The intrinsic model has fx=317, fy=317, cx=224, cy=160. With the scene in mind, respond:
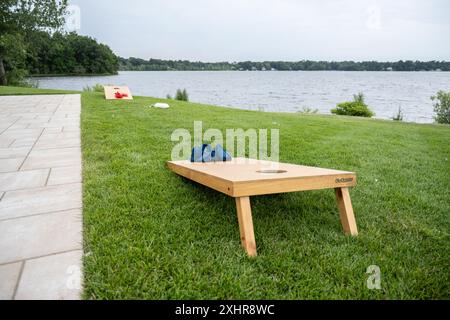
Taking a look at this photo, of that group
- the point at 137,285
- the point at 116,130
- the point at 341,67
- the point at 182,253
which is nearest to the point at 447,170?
the point at 182,253

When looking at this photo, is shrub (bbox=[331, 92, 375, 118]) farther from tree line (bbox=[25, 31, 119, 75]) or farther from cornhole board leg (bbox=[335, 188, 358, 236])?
tree line (bbox=[25, 31, 119, 75])

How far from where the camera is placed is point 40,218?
2.39 meters

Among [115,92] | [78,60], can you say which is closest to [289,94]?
[115,92]

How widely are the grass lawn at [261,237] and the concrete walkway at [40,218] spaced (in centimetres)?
12

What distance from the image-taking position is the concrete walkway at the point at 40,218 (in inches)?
65.5

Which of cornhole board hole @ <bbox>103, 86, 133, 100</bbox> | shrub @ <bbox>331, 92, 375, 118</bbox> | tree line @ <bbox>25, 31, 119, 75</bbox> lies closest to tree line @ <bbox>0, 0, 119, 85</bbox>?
cornhole board hole @ <bbox>103, 86, 133, 100</bbox>

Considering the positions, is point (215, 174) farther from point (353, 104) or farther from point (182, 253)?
point (353, 104)

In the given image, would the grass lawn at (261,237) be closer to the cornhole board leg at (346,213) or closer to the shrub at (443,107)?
the cornhole board leg at (346,213)

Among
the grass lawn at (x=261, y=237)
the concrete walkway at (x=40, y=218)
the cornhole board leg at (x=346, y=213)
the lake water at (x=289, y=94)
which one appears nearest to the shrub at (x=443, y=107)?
the lake water at (x=289, y=94)

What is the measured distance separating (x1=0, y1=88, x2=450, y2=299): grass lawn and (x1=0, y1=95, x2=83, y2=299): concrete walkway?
116mm

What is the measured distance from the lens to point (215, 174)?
7.74ft

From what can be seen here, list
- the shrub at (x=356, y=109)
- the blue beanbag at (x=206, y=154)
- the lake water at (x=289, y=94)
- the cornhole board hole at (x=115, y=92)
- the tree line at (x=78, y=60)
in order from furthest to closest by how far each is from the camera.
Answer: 1. the tree line at (x=78, y=60)
2. the lake water at (x=289, y=94)
3. the shrub at (x=356, y=109)
4. the cornhole board hole at (x=115, y=92)
5. the blue beanbag at (x=206, y=154)

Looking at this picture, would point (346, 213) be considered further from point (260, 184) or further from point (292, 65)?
point (292, 65)
